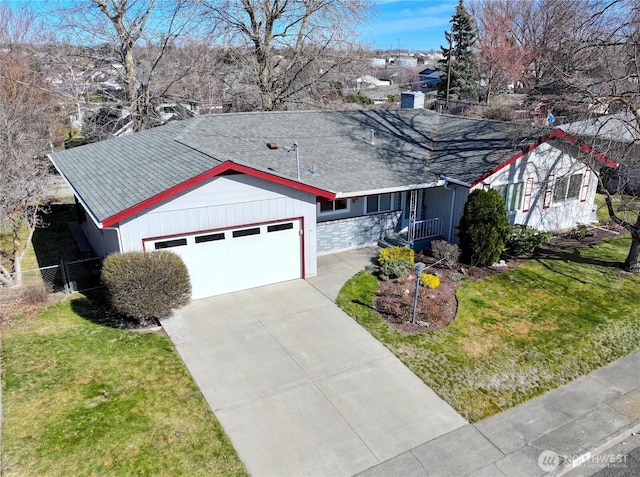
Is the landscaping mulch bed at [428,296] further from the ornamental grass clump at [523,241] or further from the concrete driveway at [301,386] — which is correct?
the concrete driveway at [301,386]

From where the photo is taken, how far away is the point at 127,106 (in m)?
24.8

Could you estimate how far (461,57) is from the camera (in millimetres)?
50000

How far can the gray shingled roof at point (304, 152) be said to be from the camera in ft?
40.2

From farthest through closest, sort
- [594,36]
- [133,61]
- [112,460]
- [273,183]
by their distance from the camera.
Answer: [133,61] < [594,36] < [273,183] < [112,460]

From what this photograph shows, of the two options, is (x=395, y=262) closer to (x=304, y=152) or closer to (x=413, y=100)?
(x=304, y=152)

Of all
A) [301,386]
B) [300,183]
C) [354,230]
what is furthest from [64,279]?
[354,230]

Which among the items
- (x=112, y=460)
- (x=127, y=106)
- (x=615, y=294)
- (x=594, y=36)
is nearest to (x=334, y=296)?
(x=112, y=460)

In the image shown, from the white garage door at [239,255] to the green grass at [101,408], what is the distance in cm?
217

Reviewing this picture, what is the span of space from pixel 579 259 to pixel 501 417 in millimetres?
9057

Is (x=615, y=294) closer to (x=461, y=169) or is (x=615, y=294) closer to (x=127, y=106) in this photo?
(x=461, y=169)

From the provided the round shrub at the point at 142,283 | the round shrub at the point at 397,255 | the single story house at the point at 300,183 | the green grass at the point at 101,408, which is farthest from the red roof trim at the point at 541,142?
the green grass at the point at 101,408

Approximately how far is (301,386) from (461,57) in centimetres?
4956

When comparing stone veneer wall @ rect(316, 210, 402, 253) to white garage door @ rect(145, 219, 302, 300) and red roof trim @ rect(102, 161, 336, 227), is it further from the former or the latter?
red roof trim @ rect(102, 161, 336, 227)

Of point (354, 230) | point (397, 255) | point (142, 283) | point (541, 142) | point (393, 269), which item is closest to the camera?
point (142, 283)
